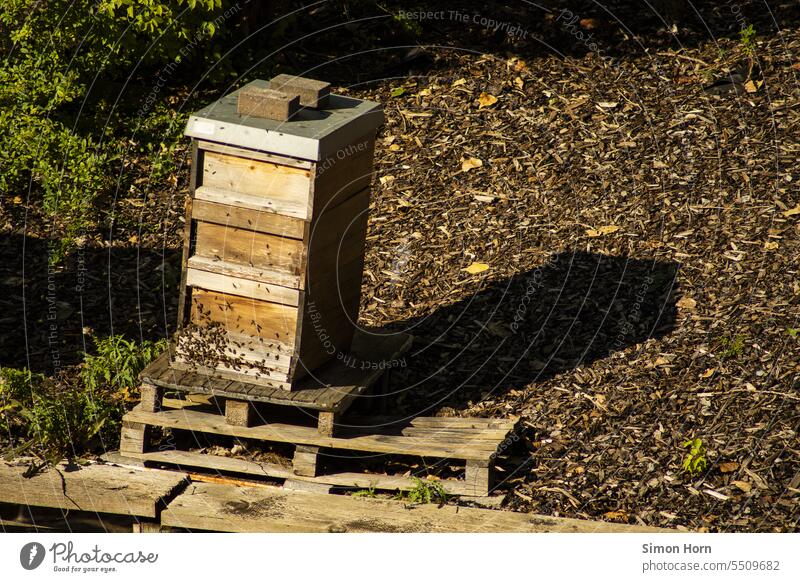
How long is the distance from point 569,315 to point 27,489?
3.75m

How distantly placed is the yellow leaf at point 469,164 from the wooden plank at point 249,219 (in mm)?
3464

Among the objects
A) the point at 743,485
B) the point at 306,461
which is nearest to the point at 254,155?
the point at 306,461

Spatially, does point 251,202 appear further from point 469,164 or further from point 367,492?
point 469,164

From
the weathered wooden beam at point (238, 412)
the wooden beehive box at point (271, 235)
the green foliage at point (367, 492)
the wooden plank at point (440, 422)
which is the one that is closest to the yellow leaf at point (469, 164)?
the wooden beehive box at point (271, 235)

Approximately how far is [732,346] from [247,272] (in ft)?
10.5

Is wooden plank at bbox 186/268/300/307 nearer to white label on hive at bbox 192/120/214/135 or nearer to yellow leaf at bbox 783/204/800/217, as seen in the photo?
white label on hive at bbox 192/120/214/135

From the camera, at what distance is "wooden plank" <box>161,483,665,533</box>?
538cm

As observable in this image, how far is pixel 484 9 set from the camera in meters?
10.2

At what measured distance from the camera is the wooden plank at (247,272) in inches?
220

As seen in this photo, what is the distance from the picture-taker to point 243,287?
5.69 m

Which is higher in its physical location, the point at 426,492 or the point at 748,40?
the point at 748,40

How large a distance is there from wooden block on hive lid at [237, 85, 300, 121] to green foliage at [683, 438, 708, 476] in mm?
2980

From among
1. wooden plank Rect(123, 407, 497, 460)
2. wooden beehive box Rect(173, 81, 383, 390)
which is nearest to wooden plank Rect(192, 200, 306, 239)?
wooden beehive box Rect(173, 81, 383, 390)

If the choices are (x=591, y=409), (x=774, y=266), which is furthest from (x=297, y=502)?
(x=774, y=266)
